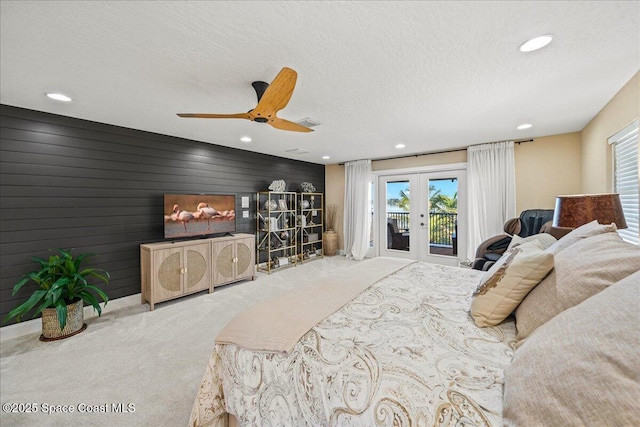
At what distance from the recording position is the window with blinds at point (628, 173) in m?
2.12

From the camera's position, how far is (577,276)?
1.02 meters

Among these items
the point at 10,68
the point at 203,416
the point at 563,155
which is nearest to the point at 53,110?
the point at 10,68

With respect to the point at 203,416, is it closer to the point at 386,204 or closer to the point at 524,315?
the point at 524,315

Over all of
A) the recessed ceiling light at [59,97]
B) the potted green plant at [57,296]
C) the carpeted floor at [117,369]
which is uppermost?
the recessed ceiling light at [59,97]

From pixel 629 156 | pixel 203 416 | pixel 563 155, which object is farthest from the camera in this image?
pixel 563 155

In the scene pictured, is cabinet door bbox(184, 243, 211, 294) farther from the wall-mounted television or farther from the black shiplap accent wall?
the black shiplap accent wall

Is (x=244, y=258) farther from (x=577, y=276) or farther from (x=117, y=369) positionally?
(x=577, y=276)

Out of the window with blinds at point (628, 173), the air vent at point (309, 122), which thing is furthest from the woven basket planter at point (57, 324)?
the window with blinds at point (628, 173)

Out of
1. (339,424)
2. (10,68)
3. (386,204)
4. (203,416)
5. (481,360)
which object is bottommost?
(203,416)

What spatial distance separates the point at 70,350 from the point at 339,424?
9.13ft

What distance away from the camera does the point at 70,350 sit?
230 centimetres

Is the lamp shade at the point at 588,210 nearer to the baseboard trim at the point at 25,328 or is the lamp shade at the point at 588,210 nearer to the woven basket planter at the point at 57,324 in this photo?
the woven basket planter at the point at 57,324

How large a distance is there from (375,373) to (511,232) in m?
3.72

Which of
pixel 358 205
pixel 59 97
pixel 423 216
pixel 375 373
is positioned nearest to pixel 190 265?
pixel 59 97
